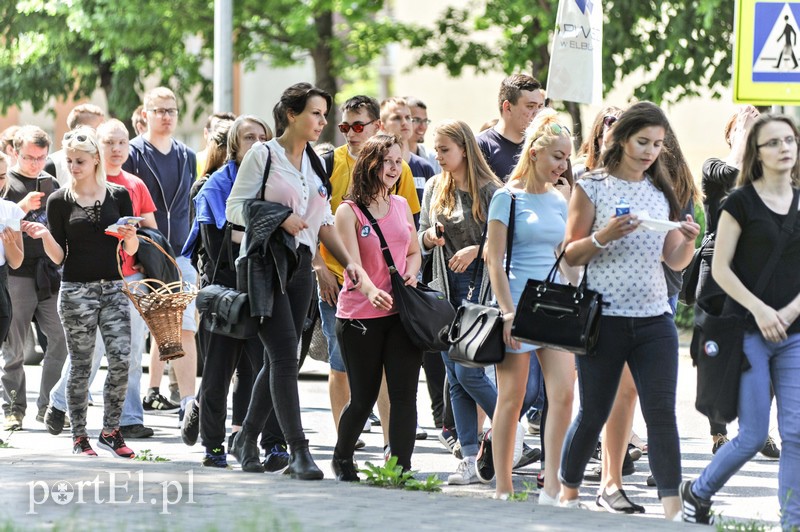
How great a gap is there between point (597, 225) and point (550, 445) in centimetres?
116

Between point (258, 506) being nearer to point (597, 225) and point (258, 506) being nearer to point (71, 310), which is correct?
point (597, 225)

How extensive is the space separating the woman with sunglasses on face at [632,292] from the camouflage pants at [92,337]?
334cm

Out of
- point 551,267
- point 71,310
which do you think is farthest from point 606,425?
point 71,310

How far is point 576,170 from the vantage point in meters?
8.84

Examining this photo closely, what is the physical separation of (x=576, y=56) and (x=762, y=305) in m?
3.60

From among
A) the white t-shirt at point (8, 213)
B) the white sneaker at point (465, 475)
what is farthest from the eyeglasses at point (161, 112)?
the white sneaker at point (465, 475)

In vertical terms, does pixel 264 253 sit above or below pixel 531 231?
below

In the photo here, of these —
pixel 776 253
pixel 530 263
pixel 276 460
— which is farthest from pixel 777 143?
pixel 276 460

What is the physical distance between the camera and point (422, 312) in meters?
7.55

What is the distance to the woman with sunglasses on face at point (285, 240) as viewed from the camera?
754 cm

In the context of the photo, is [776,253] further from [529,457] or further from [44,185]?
[44,185]

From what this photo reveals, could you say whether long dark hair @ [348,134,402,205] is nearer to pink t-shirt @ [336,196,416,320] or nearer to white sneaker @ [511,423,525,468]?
pink t-shirt @ [336,196,416,320]

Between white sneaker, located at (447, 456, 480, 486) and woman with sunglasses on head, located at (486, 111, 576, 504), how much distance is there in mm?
780

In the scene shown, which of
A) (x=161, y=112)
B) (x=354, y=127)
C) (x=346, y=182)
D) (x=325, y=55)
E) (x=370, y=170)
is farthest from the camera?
(x=325, y=55)
